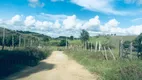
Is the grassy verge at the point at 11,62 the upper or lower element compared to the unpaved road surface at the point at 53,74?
upper

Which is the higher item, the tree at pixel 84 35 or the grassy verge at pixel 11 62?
the tree at pixel 84 35

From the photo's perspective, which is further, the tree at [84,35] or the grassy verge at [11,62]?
the tree at [84,35]

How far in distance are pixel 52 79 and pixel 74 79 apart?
56.5 inches

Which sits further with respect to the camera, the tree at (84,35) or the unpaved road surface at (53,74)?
the tree at (84,35)

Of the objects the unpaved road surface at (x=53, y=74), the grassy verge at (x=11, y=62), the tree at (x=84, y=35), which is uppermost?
the tree at (x=84, y=35)

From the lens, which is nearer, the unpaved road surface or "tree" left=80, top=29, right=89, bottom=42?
the unpaved road surface

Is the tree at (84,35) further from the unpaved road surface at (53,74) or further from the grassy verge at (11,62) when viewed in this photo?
the unpaved road surface at (53,74)

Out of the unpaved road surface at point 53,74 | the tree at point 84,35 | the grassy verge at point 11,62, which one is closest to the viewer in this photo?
the unpaved road surface at point 53,74

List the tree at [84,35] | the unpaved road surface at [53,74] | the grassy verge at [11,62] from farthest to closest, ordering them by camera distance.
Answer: the tree at [84,35] → the grassy verge at [11,62] → the unpaved road surface at [53,74]

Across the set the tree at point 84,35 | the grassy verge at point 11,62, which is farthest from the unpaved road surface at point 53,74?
the tree at point 84,35

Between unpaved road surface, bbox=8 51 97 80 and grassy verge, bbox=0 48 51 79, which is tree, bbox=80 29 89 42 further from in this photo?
unpaved road surface, bbox=8 51 97 80

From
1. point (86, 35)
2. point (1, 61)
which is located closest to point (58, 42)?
point (86, 35)

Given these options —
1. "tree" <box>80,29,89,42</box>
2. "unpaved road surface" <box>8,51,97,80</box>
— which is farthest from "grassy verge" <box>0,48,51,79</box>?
"tree" <box>80,29,89,42</box>

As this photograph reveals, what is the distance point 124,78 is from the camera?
1340cm
